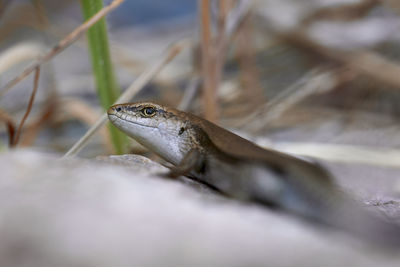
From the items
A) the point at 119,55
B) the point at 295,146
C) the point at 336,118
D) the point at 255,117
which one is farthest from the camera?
the point at 119,55

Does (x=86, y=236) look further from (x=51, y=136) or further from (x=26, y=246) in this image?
(x=51, y=136)

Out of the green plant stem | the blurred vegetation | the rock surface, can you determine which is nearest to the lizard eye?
the green plant stem

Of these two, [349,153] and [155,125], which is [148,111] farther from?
[349,153]

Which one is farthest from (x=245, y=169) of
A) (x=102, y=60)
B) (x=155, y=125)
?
(x=102, y=60)

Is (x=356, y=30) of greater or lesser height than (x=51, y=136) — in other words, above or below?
above

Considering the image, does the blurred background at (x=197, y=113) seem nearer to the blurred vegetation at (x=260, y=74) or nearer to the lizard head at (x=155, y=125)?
the blurred vegetation at (x=260, y=74)

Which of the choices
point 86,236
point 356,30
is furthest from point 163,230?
point 356,30
